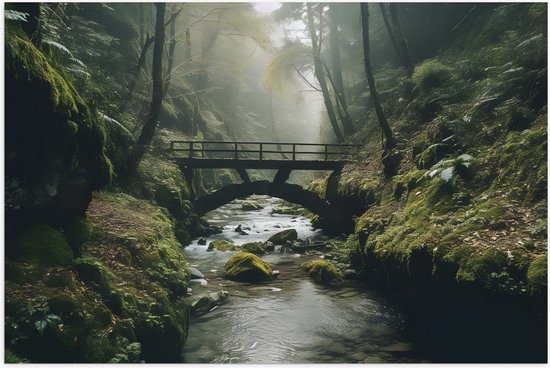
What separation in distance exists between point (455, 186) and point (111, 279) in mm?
7504

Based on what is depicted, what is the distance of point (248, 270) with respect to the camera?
10.8 metres

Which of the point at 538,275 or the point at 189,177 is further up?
the point at 189,177

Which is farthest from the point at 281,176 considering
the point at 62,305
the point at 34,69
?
the point at 62,305

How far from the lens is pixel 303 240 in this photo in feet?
53.6

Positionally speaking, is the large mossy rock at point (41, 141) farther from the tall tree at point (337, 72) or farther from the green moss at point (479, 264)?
the tall tree at point (337, 72)

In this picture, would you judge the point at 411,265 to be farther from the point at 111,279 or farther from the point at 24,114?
the point at 24,114

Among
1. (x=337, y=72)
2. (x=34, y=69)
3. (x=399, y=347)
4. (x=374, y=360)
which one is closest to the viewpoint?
(x=34, y=69)

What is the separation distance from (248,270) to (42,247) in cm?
607

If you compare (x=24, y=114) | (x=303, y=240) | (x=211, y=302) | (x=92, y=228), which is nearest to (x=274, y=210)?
(x=303, y=240)

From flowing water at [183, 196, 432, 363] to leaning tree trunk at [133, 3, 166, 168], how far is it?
5.20 metres

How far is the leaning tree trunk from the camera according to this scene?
1353 cm

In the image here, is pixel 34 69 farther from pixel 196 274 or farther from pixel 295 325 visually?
pixel 196 274

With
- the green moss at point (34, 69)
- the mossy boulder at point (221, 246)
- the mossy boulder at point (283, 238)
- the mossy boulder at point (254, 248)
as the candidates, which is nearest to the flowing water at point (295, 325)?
the mossy boulder at point (254, 248)

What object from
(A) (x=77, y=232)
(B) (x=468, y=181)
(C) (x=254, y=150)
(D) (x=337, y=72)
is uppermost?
(D) (x=337, y=72)
